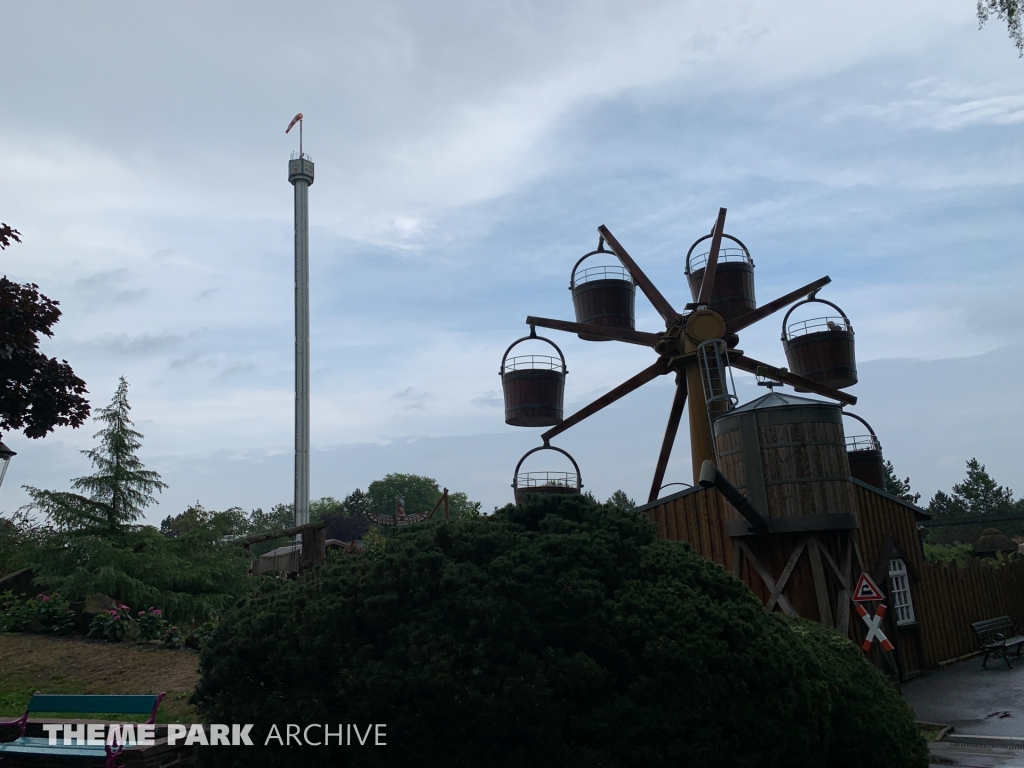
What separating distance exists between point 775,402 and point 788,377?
5292 mm

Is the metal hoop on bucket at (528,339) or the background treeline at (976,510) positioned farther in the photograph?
the background treeline at (976,510)

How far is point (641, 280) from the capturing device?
19.6 m

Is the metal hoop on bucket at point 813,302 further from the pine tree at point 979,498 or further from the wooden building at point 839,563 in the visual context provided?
the pine tree at point 979,498

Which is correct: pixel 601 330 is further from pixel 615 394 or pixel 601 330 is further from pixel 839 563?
pixel 839 563

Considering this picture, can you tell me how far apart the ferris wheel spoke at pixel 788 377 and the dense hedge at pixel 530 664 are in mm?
12485

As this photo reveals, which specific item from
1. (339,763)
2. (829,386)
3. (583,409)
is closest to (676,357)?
(583,409)

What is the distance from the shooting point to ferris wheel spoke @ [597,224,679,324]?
62.0 feet

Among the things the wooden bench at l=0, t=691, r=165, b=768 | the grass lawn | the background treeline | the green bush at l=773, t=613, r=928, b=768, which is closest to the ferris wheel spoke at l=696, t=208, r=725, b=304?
the green bush at l=773, t=613, r=928, b=768

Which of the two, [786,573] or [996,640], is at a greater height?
[786,573]

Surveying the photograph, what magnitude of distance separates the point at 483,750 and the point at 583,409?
14020 mm

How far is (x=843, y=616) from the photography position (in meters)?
13.6

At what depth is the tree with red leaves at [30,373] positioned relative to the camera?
30.5ft

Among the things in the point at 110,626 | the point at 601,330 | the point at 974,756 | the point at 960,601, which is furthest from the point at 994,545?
the point at 110,626

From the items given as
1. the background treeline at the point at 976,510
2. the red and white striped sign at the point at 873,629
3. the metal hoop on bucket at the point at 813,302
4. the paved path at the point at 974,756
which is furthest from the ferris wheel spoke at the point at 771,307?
the background treeline at the point at 976,510
